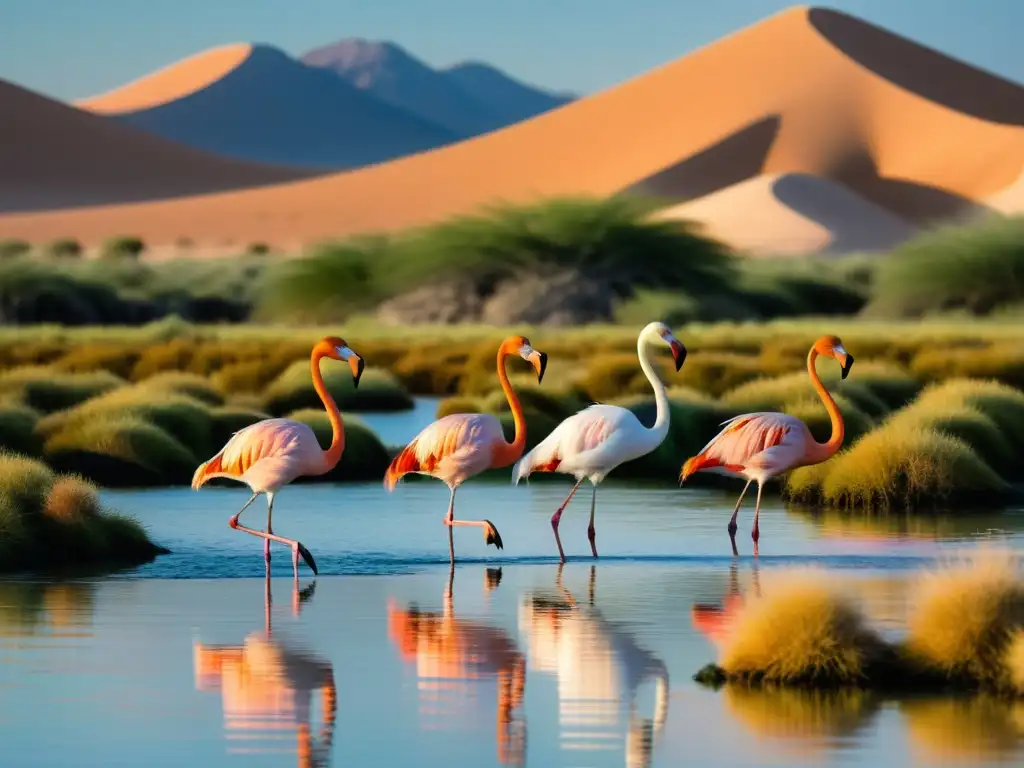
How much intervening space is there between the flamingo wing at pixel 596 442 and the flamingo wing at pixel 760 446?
82cm

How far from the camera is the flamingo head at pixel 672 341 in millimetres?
14398

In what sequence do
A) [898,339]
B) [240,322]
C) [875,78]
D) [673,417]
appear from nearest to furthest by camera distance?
1. [673,417]
2. [898,339]
3. [240,322]
4. [875,78]

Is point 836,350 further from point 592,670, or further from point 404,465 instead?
point 592,670

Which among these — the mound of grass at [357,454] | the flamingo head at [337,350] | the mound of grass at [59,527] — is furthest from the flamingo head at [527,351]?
the mound of grass at [357,454]

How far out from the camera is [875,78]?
471ft

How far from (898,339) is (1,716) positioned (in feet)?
106

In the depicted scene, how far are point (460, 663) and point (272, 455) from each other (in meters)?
3.72

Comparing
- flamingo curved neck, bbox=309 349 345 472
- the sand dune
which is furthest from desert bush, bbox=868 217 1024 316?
the sand dune

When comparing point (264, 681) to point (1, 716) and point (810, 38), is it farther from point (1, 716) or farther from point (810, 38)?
point (810, 38)

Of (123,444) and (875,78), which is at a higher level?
(875,78)

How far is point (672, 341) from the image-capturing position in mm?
14625

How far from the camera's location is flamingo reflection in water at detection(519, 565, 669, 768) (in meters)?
8.53

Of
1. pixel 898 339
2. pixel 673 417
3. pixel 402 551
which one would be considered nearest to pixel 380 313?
pixel 898 339

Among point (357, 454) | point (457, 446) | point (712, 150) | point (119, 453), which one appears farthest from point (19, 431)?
point (712, 150)
